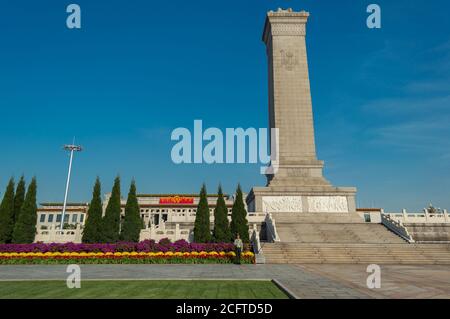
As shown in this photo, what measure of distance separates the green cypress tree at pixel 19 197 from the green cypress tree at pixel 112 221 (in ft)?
26.8

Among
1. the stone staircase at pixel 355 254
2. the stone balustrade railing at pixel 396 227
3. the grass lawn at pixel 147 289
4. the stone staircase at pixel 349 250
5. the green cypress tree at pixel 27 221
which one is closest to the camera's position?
the grass lawn at pixel 147 289

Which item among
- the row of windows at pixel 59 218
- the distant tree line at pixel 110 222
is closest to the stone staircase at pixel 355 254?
the distant tree line at pixel 110 222

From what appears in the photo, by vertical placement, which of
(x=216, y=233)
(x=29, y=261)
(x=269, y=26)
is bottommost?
(x=29, y=261)

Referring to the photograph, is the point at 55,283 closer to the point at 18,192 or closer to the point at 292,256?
the point at 292,256

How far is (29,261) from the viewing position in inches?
759

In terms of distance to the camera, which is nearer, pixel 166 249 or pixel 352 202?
pixel 166 249

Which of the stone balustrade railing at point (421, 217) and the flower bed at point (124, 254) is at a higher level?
the stone balustrade railing at point (421, 217)

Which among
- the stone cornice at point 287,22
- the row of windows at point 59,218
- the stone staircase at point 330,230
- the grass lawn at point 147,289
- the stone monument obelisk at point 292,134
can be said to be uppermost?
the stone cornice at point 287,22

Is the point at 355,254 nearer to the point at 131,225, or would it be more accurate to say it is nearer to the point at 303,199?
the point at 303,199

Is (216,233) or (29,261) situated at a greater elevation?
(216,233)

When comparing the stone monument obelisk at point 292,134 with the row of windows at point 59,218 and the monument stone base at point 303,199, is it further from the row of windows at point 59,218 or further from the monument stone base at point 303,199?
the row of windows at point 59,218

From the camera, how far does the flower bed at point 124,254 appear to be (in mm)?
18891
